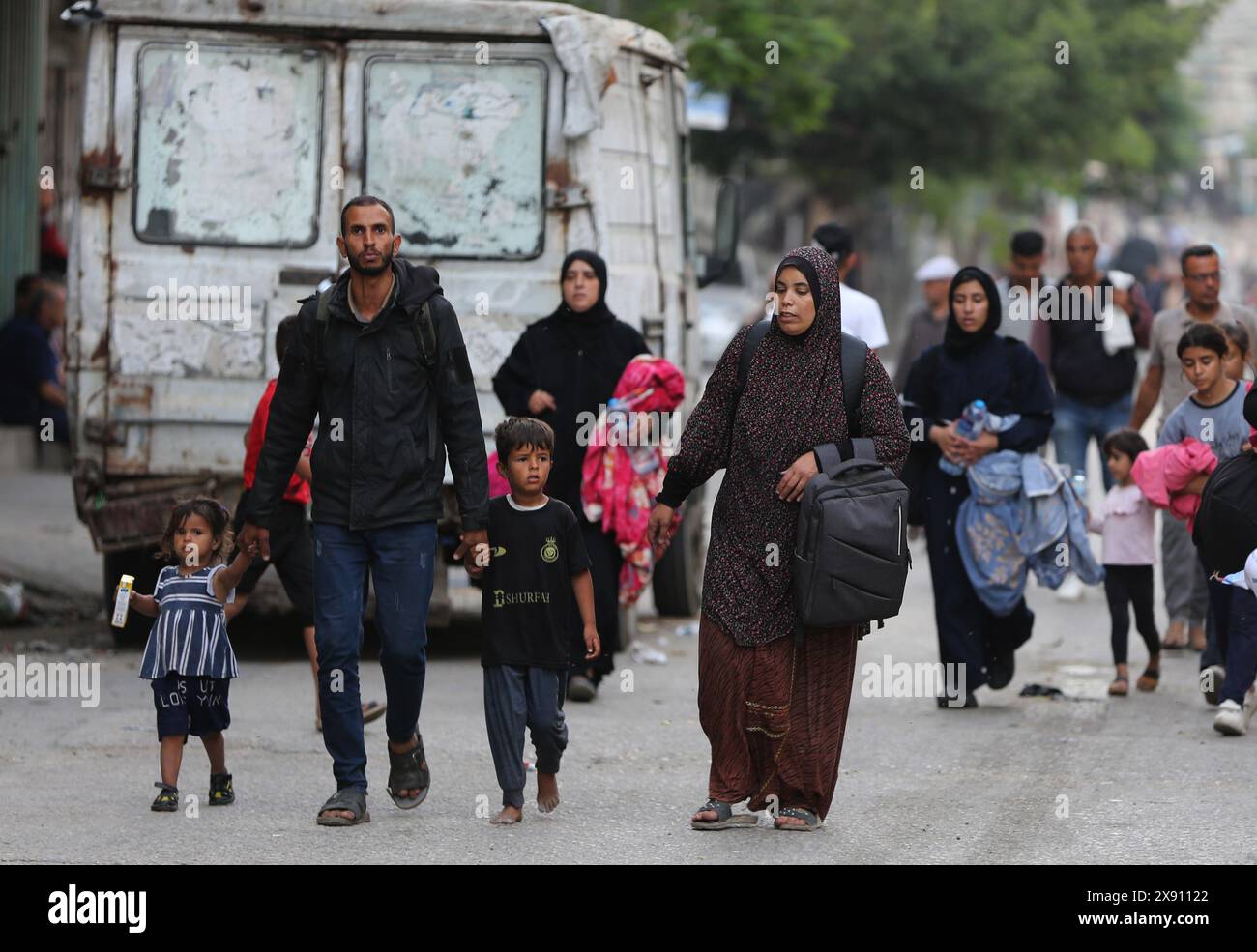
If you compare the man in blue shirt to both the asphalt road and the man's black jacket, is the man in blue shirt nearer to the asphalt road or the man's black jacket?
the asphalt road

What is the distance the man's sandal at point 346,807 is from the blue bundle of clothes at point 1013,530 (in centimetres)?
317

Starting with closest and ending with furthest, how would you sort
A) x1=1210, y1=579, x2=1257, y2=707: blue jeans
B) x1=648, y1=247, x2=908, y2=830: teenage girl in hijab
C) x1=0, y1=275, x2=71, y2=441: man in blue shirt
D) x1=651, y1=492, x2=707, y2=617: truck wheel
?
x1=648, y1=247, x2=908, y2=830: teenage girl in hijab < x1=1210, y1=579, x2=1257, y2=707: blue jeans < x1=651, y1=492, x2=707, y2=617: truck wheel < x1=0, y1=275, x2=71, y2=441: man in blue shirt

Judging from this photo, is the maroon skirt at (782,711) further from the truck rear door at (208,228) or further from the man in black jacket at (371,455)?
the truck rear door at (208,228)

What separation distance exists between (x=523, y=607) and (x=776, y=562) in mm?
804

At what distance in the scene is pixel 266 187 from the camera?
10148 mm

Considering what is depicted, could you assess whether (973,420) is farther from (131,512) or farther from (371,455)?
(131,512)

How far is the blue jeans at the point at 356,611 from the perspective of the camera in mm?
6801

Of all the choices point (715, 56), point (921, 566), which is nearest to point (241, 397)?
point (921, 566)

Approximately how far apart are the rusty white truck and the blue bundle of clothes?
213cm

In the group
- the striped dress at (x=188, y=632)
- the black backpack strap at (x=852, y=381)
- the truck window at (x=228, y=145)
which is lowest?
the striped dress at (x=188, y=632)

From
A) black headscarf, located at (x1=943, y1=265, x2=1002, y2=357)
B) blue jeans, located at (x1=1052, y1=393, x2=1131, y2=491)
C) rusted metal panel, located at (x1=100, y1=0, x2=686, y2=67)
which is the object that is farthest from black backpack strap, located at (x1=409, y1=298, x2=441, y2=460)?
blue jeans, located at (x1=1052, y1=393, x2=1131, y2=491)

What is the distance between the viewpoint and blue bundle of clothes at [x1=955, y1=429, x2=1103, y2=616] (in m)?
9.11

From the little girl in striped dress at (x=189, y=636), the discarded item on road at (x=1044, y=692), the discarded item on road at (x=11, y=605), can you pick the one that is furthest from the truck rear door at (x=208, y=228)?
the discarded item on road at (x=1044, y=692)
